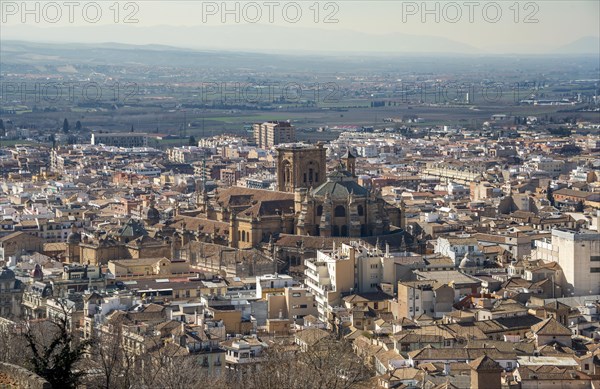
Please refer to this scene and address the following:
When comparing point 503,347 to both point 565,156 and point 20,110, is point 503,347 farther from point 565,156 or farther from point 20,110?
point 20,110

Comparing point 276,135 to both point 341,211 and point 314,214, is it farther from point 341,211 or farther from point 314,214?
point 341,211

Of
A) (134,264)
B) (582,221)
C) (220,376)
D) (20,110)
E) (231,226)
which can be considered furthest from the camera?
(20,110)

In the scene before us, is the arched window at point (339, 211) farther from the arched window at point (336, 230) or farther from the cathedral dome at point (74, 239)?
the cathedral dome at point (74, 239)

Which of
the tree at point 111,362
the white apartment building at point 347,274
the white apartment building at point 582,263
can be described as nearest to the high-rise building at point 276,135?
the white apartment building at point 347,274

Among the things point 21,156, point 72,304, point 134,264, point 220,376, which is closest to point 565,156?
point 21,156

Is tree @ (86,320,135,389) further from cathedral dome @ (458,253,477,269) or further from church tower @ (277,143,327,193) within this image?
church tower @ (277,143,327,193)
